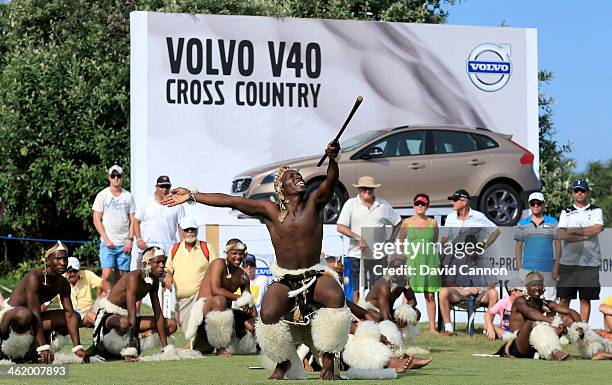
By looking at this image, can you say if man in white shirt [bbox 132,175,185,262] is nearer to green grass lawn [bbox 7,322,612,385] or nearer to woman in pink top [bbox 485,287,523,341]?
green grass lawn [bbox 7,322,612,385]

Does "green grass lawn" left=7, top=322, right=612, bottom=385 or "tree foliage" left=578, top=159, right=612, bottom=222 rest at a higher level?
"tree foliage" left=578, top=159, right=612, bottom=222

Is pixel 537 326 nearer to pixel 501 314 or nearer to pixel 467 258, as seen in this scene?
pixel 501 314

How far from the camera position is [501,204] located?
22.2m

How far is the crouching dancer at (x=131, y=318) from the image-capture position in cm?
1365

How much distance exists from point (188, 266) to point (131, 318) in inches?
97.3

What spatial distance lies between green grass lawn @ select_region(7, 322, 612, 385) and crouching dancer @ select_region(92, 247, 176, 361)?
0.52 metres

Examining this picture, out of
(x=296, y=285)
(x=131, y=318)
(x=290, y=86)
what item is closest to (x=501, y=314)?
(x=131, y=318)

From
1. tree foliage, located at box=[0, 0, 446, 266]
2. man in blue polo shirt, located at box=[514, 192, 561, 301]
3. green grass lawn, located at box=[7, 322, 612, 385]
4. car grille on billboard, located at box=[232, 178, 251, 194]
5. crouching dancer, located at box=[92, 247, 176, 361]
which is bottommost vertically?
green grass lawn, located at box=[7, 322, 612, 385]

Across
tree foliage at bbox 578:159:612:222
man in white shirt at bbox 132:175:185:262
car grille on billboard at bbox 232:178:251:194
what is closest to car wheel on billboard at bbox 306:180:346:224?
car grille on billboard at bbox 232:178:251:194

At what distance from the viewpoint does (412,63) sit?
2275 centimetres

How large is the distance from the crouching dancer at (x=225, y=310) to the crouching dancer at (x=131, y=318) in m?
0.59

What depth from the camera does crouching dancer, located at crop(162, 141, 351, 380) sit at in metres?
10.5

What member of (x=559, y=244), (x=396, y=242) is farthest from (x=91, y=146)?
(x=559, y=244)

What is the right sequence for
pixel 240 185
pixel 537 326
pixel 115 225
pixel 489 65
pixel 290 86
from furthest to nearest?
pixel 489 65 < pixel 290 86 < pixel 240 185 < pixel 115 225 < pixel 537 326
